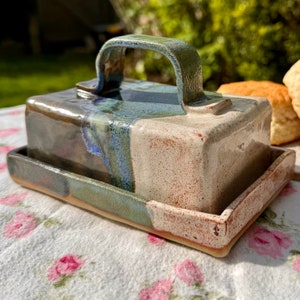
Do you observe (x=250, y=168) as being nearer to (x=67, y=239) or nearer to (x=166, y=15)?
(x=67, y=239)

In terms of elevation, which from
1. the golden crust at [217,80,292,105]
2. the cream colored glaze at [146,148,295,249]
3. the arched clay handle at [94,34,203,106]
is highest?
the arched clay handle at [94,34,203,106]

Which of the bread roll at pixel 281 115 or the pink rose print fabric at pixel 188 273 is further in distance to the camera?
the bread roll at pixel 281 115

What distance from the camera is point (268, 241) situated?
74 cm

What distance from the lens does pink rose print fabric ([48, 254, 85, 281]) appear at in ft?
2.23

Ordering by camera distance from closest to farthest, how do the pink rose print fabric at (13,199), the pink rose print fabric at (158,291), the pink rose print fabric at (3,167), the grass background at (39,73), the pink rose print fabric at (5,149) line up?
the pink rose print fabric at (158,291), the pink rose print fabric at (13,199), the pink rose print fabric at (3,167), the pink rose print fabric at (5,149), the grass background at (39,73)

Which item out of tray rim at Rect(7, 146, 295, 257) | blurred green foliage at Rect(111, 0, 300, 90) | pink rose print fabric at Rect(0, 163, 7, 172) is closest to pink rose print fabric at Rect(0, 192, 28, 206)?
tray rim at Rect(7, 146, 295, 257)

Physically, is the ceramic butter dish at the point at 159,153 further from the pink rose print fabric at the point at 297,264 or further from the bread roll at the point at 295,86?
the bread roll at the point at 295,86

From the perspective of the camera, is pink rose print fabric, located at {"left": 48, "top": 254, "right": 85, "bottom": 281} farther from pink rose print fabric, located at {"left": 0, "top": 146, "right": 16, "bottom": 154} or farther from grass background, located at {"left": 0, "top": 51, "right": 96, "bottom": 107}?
grass background, located at {"left": 0, "top": 51, "right": 96, "bottom": 107}

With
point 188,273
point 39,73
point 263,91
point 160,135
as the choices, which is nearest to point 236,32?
point 263,91

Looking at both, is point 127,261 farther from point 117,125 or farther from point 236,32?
point 236,32

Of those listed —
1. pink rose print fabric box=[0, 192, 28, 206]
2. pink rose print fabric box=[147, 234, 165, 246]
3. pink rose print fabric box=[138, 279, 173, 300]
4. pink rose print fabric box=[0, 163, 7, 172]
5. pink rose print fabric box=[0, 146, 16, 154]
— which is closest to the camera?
pink rose print fabric box=[138, 279, 173, 300]

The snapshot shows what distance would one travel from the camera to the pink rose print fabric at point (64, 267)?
2.23 ft

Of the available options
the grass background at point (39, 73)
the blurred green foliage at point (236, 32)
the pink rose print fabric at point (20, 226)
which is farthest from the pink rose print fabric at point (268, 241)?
the grass background at point (39, 73)

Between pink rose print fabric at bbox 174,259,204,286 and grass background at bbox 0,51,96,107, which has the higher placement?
pink rose print fabric at bbox 174,259,204,286
